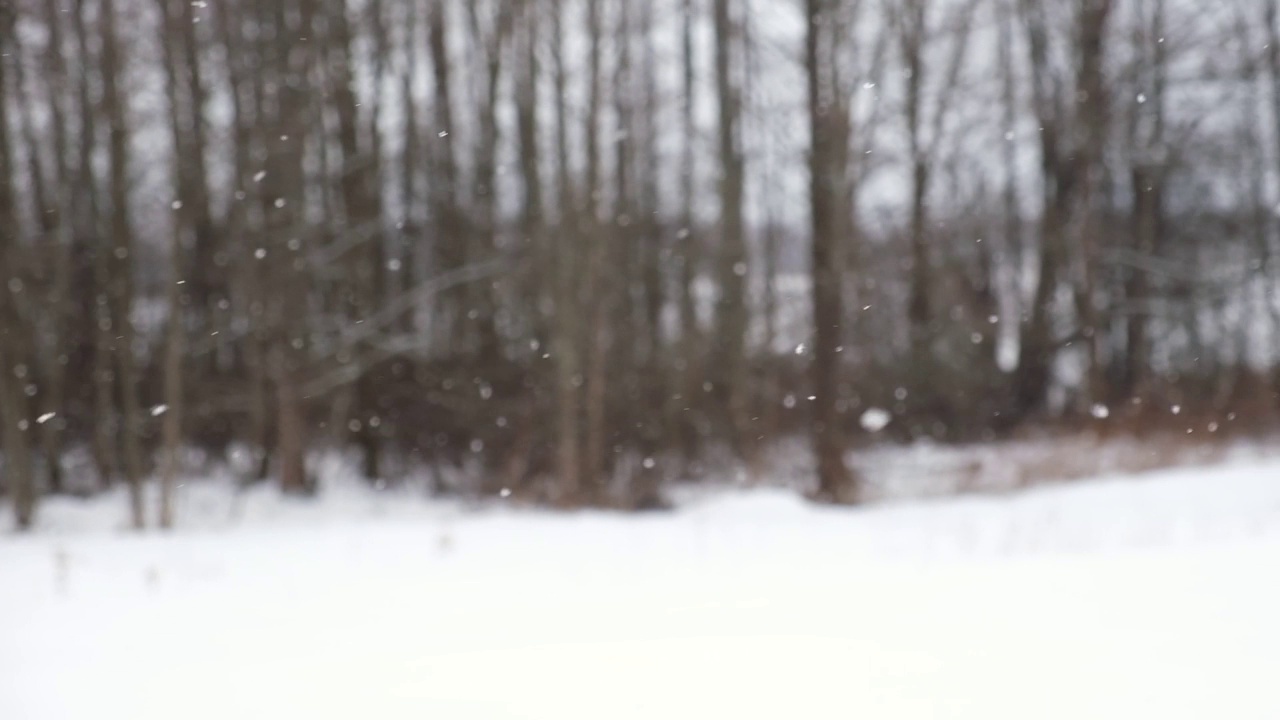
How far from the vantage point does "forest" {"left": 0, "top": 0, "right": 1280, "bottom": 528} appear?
13.2m

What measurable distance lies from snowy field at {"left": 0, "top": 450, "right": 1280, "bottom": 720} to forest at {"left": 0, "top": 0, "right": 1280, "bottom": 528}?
9.32 feet

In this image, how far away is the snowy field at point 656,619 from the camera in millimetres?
4887

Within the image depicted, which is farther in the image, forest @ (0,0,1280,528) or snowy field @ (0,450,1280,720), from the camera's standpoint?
forest @ (0,0,1280,528)

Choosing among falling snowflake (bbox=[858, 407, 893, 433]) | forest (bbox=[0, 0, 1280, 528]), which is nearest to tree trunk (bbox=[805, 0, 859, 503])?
forest (bbox=[0, 0, 1280, 528])

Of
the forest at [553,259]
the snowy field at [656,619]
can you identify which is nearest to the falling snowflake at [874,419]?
the forest at [553,259]

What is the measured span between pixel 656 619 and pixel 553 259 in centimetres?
733

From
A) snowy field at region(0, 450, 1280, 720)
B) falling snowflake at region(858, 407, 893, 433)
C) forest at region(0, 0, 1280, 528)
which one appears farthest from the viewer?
falling snowflake at region(858, 407, 893, 433)

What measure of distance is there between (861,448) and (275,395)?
8.24 meters

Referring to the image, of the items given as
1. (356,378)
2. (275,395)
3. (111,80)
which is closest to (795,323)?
(356,378)

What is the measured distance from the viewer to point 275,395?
547 inches

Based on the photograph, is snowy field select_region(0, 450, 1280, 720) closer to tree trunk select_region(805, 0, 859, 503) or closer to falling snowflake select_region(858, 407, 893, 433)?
tree trunk select_region(805, 0, 859, 503)

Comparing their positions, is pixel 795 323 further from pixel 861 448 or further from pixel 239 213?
pixel 239 213

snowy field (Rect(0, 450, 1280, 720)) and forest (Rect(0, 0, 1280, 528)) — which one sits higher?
forest (Rect(0, 0, 1280, 528))

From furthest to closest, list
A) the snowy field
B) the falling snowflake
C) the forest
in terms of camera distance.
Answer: the falling snowflake, the forest, the snowy field
